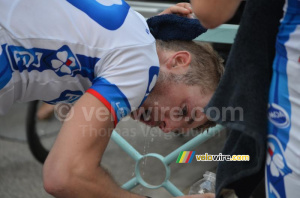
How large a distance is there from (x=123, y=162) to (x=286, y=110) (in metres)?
1.97

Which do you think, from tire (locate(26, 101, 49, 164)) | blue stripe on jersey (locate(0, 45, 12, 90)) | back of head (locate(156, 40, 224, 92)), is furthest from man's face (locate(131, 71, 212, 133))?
tire (locate(26, 101, 49, 164))

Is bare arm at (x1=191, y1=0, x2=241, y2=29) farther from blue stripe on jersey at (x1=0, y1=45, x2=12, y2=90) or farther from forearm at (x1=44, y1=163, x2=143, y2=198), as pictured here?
A: blue stripe on jersey at (x1=0, y1=45, x2=12, y2=90)

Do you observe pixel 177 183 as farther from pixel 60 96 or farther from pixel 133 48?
pixel 133 48

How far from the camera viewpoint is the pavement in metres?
2.33

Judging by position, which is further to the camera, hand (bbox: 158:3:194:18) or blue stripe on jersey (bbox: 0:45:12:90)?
hand (bbox: 158:3:194:18)

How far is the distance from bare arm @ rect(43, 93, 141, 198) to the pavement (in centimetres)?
73

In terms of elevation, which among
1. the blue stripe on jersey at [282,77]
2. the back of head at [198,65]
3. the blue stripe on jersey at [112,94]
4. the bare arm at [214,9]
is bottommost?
the back of head at [198,65]

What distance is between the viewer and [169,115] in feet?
5.74

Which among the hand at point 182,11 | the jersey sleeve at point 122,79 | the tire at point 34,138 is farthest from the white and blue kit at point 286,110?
the tire at point 34,138

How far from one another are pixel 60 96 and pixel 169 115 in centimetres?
46

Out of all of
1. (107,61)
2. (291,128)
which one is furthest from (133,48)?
(291,128)

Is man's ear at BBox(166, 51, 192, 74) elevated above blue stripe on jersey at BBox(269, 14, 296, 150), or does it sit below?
below

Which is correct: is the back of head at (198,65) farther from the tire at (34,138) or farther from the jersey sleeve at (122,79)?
the tire at (34,138)

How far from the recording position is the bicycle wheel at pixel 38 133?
2.92 meters
